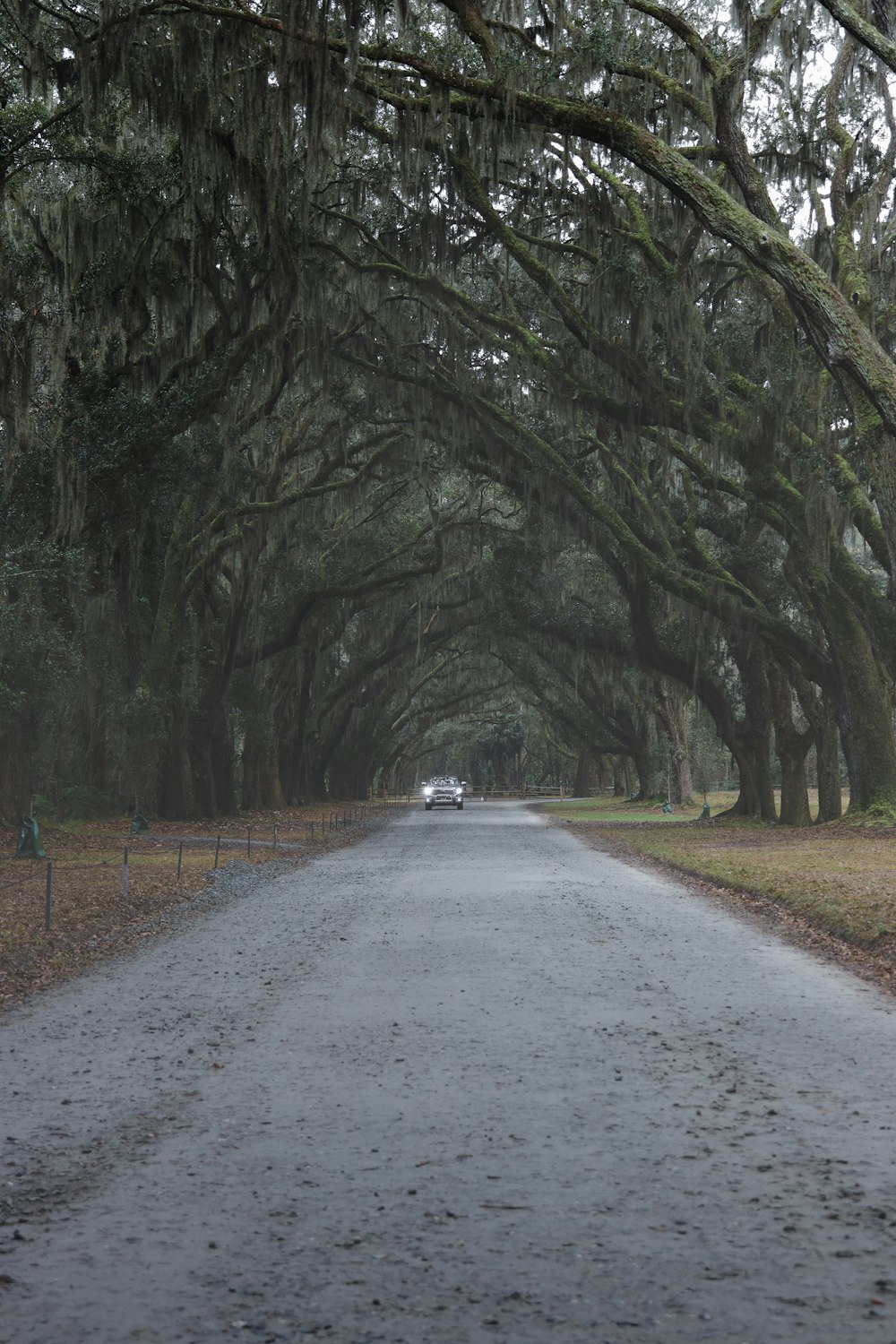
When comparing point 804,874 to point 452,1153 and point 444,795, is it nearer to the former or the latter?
point 452,1153

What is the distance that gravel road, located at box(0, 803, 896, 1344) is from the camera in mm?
3926

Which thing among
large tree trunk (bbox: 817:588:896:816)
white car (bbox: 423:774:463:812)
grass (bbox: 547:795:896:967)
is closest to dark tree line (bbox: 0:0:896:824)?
large tree trunk (bbox: 817:588:896:816)

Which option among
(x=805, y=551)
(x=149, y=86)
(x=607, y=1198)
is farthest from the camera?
(x=805, y=551)

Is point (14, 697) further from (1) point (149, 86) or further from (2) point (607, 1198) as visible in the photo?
Answer: (2) point (607, 1198)

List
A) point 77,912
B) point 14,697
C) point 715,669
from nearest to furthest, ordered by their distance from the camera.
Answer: point 77,912, point 14,697, point 715,669

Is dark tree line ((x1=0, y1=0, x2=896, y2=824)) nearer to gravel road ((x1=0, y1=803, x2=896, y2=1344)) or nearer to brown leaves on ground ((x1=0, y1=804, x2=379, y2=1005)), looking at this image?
brown leaves on ground ((x1=0, y1=804, x2=379, y2=1005))

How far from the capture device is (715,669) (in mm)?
39812

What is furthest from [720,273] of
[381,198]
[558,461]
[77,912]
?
[77,912]

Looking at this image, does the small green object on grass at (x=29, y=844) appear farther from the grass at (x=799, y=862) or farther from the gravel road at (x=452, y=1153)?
the gravel road at (x=452, y=1153)

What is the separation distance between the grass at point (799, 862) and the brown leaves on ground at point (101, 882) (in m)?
6.59

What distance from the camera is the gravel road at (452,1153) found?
12.9 feet

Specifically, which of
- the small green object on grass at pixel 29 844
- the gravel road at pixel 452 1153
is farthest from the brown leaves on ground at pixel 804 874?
the small green object on grass at pixel 29 844

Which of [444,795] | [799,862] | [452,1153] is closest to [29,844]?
[799,862]

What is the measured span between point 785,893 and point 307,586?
2616 centimetres
